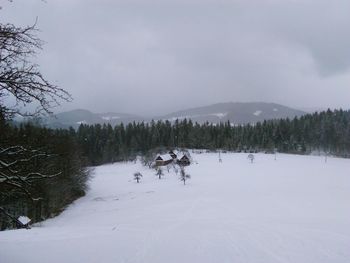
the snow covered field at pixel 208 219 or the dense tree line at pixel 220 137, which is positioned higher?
the dense tree line at pixel 220 137

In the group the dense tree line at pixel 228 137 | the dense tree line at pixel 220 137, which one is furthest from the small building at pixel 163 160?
the dense tree line at pixel 228 137

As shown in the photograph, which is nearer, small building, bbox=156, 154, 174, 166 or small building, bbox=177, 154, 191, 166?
small building, bbox=177, 154, 191, 166

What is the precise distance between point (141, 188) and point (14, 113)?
64392 millimetres

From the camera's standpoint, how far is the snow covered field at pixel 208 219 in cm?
1556

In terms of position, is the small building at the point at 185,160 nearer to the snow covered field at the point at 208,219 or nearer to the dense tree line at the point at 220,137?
the snow covered field at the point at 208,219

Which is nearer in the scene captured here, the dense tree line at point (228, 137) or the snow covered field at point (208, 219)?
the snow covered field at point (208, 219)

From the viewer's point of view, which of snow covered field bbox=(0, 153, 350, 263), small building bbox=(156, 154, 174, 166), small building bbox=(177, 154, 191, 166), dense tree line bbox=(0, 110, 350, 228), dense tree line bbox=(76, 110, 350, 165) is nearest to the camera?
snow covered field bbox=(0, 153, 350, 263)

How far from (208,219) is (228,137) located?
12013 centimetres

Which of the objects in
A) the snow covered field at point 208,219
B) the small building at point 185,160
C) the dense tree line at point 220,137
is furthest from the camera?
the dense tree line at point 220,137

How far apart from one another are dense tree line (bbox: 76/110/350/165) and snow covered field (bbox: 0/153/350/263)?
34.1m

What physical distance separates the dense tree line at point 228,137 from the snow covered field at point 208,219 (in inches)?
1344

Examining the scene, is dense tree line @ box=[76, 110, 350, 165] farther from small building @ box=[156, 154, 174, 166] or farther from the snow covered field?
the snow covered field

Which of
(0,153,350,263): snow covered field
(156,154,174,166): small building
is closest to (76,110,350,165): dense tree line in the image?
(156,154,174,166): small building

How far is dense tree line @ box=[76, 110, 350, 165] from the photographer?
141 meters
